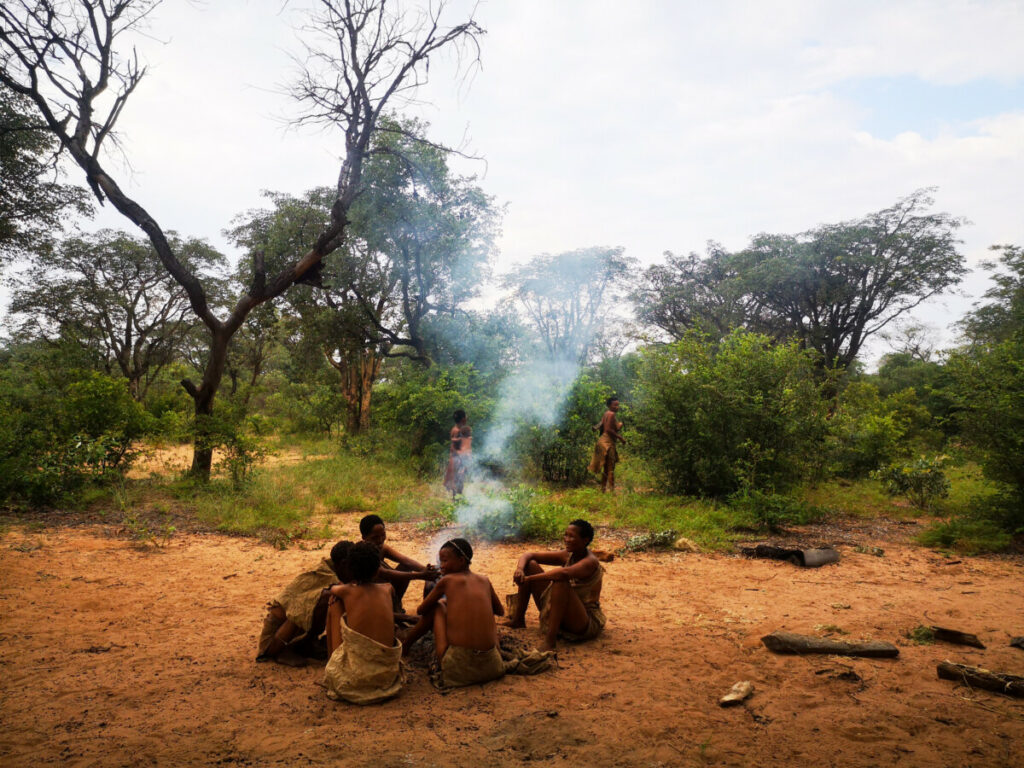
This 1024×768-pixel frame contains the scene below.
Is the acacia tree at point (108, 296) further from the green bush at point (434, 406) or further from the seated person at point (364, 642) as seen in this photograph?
the seated person at point (364, 642)

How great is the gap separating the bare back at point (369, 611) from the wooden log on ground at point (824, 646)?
255 cm

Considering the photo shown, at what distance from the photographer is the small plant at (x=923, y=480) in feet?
28.7

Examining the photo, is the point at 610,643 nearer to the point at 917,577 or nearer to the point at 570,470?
the point at 917,577

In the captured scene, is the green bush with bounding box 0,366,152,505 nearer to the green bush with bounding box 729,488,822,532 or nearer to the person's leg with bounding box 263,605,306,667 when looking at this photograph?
the person's leg with bounding box 263,605,306,667

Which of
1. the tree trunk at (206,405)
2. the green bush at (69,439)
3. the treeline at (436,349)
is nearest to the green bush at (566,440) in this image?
the treeline at (436,349)

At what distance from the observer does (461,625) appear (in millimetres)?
3342

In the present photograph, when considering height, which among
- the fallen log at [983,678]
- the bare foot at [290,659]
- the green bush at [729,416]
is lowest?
the bare foot at [290,659]

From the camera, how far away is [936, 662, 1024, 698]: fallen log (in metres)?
3.05

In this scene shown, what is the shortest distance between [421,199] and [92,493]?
34.6 feet

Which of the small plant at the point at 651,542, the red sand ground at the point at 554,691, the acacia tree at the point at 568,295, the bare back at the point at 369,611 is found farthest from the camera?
the acacia tree at the point at 568,295

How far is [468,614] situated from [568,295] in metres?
31.8

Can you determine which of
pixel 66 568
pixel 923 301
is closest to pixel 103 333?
pixel 66 568

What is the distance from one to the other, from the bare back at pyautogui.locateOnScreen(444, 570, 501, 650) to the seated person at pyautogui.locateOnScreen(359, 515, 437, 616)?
561mm

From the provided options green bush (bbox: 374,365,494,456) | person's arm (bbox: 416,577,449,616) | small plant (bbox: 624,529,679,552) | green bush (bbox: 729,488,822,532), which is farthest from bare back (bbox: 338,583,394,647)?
green bush (bbox: 374,365,494,456)
